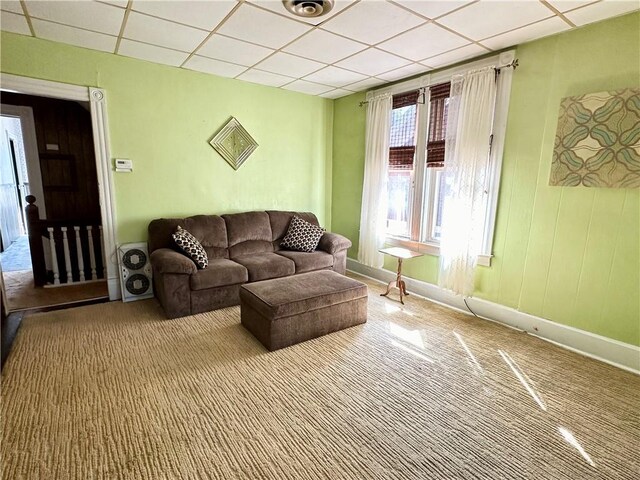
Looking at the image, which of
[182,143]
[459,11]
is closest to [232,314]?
[182,143]

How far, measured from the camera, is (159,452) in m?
1.65

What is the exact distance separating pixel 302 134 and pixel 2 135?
20.5 ft

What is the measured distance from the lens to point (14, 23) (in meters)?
2.71

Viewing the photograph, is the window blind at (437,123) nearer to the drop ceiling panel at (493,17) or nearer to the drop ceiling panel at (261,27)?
the drop ceiling panel at (493,17)

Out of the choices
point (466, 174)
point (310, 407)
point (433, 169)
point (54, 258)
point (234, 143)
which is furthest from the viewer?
point (234, 143)

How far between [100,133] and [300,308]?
2854 millimetres

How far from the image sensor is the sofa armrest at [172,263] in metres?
3.10

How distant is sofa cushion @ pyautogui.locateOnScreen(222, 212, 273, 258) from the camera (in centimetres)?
408

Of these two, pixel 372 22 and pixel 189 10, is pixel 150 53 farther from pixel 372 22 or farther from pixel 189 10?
pixel 372 22

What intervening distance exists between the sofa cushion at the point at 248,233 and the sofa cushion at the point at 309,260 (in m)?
0.29

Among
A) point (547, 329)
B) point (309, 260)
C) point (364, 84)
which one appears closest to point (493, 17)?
point (364, 84)

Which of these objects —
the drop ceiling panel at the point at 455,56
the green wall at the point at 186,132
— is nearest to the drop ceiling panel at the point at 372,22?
the drop ceiling panel at the point at 455,56

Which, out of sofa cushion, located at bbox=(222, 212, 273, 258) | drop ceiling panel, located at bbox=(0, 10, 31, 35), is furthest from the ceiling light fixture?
sofa cushion, located at bbox=(222, 212, 273, 258)

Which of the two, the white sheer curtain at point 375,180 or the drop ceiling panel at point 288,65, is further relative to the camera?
the white sheer curtain at point 375,180
